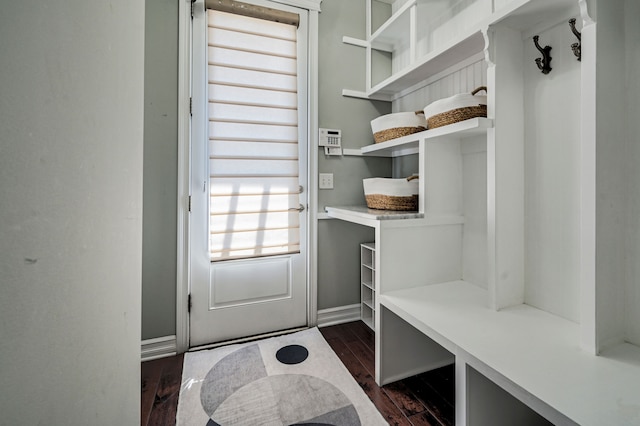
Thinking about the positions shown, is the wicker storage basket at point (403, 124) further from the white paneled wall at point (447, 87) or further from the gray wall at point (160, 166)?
the gray wall at point (160, 166)

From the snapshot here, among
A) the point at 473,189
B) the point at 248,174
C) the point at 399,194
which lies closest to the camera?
the point at 473,189

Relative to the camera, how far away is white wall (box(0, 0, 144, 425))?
219 millimetres

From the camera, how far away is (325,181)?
86.7 inches

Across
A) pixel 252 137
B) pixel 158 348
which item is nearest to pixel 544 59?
pixel 252 137

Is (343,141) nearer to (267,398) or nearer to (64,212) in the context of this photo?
(267,398)

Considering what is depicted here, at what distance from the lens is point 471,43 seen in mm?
1429

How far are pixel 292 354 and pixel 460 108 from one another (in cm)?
166

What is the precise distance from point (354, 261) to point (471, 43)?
1.59 metres

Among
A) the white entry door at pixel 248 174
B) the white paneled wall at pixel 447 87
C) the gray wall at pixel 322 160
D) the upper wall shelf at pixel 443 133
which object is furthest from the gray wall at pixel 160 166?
the white paneled wall at pixel 447 87

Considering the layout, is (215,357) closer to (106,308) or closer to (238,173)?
(238,173)

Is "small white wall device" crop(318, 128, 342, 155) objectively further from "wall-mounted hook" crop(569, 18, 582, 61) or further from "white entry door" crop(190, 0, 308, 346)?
"wall-mounted hook" crop(569, 18, 582, 61)

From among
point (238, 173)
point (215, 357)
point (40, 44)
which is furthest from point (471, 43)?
point (215, 357)

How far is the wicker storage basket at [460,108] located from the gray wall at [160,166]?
1.57 metres

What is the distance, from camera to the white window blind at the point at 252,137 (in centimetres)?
192
